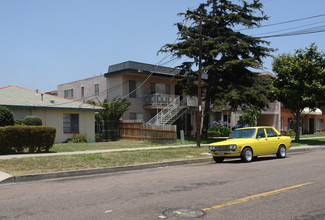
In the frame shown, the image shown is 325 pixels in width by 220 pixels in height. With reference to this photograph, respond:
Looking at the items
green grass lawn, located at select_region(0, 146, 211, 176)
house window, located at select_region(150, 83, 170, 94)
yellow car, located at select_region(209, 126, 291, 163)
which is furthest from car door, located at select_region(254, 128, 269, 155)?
house window, located at select_region(150, 83, 170, 94)

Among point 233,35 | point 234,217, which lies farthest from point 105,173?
point 233,35

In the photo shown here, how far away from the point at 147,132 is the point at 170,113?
17.1ft

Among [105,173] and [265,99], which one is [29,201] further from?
[265,99]

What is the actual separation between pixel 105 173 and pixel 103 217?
22.0 feet

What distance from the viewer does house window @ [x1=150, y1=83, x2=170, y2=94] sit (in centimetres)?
3328

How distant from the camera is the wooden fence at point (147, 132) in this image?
2502cm

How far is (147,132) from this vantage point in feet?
86.0

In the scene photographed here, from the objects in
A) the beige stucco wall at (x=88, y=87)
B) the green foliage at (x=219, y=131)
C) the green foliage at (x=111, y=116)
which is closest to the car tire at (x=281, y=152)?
the green foliage at (x=111, y=116)

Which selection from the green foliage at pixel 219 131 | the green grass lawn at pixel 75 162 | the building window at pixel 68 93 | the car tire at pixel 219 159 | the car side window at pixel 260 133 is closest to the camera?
the green grass lawn at pixel 75 162

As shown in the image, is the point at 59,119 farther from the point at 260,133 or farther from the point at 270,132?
the point at 270,132

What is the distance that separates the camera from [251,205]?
661 cm

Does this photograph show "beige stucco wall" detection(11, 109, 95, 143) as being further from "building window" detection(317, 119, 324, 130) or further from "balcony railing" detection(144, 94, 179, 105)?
"building window" detection(317, 119, 324, 130)

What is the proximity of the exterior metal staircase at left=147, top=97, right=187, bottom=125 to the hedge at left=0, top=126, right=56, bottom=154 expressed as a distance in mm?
13339

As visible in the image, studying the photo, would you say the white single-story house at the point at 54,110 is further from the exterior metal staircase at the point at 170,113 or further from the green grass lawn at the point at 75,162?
the green grass lawn at the point at 75,162
